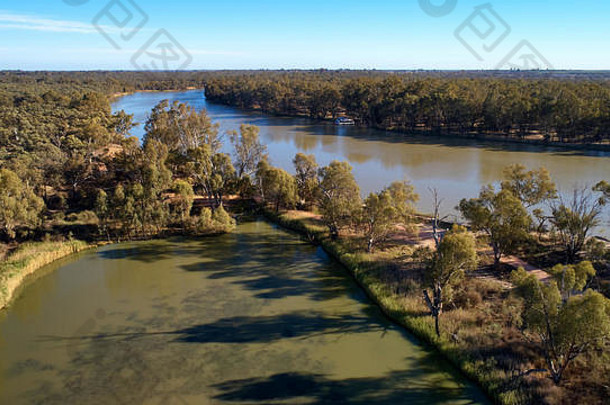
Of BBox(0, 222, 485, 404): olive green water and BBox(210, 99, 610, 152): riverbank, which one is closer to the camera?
BBox(0, 222, 485, 404): olive green water

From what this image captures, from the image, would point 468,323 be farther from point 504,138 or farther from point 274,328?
point 504,138

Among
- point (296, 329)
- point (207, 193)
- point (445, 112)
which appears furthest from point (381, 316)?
point (445, 112)

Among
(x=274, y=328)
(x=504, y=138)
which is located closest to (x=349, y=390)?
(x=274, y=328)

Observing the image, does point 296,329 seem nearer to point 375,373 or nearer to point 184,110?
point 375,373

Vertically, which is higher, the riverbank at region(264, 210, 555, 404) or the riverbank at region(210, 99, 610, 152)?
the riverbank at region(210, 99, 610, 152)

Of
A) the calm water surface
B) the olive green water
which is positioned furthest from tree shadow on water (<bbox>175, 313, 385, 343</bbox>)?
the calm water surface

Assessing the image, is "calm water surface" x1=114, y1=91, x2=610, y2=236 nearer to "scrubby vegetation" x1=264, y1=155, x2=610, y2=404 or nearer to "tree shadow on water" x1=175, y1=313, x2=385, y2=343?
"scrubby vegetation" x1=264, y1=155, x2=610, y2=404
